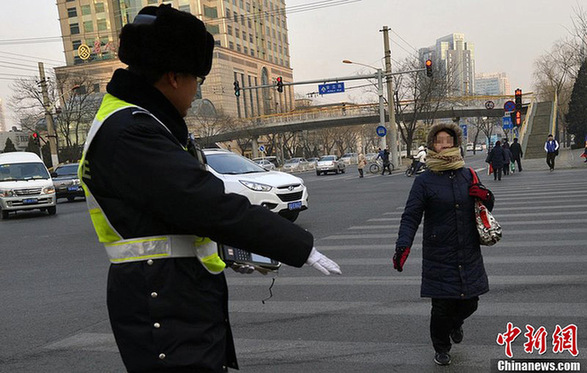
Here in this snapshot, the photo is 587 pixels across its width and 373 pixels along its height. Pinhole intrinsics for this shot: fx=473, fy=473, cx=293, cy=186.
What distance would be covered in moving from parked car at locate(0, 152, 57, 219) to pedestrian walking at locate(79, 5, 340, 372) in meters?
16.7

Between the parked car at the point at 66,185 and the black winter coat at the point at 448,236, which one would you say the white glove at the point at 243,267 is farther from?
the parked car at the point at 66,185

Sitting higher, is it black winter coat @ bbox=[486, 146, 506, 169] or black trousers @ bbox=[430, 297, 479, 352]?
black trousers @ bbox=[430, 297, 479, 352]

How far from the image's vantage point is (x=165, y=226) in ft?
4.83

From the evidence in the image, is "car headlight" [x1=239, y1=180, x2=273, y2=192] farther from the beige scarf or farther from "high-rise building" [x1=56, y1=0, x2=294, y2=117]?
"high-rise building" [x1=56, y1=0, x2=294, y2=117]

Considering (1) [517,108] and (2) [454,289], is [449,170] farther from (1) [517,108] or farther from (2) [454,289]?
(1) [517,108]

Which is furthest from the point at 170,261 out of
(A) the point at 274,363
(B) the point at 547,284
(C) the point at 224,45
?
(C) the point at 224,45

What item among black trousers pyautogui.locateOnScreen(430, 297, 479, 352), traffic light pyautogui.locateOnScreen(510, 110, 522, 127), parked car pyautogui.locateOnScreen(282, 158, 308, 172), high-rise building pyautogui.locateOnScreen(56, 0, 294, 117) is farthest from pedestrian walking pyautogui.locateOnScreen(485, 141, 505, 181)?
high-rise building pyautogui.locateOnScreen(56, 0, 294, 117)

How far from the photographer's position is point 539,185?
15.6m

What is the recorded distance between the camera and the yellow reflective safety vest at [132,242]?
146 cm

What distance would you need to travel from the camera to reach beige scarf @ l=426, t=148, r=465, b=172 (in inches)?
141

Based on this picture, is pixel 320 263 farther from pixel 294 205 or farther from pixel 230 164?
pixel 230 164

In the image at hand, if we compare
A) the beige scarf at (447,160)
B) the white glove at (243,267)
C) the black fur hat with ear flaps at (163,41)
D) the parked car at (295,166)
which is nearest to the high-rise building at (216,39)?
the parked car at (295,166)

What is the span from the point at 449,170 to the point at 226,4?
276ft

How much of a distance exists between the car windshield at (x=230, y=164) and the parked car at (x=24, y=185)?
27.6ft
